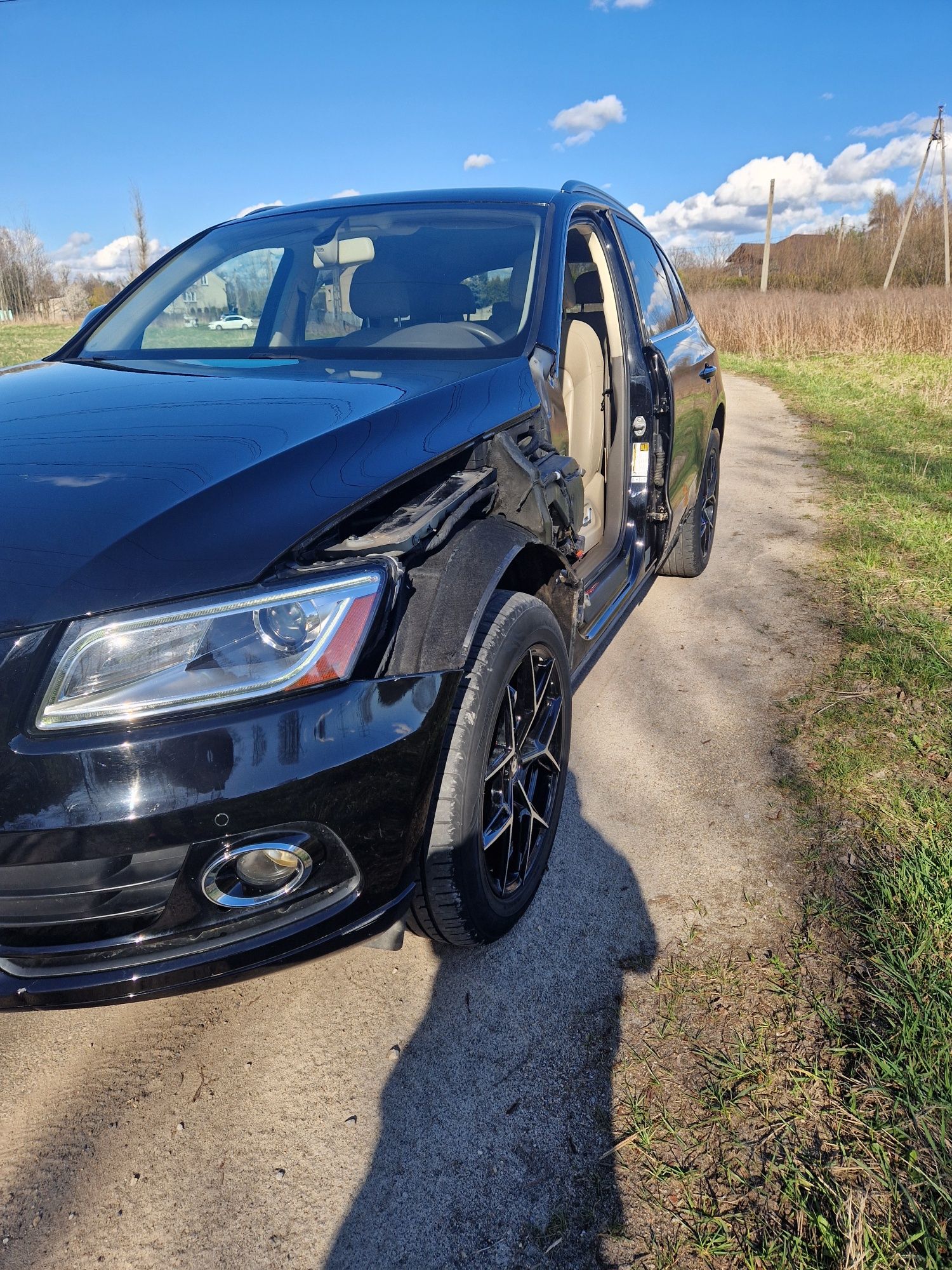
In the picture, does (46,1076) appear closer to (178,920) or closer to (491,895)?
(178,920)

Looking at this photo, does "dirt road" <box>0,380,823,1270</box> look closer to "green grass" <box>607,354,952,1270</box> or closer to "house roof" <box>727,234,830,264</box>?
"green grass" <box>607,354,952,1270</box>

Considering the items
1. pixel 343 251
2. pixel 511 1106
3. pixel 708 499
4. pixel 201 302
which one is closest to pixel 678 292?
pixel 708 499

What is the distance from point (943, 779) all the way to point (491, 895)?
5.42 feet

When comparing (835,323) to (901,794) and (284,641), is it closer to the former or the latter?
(901,794)

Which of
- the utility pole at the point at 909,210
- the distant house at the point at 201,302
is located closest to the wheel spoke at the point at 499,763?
the distant house at the point at 201,302

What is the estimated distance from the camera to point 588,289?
11.1 ft

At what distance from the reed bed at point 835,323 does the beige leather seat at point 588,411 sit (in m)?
13.7

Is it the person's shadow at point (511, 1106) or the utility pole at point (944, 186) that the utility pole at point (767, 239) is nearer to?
the utility pole at point (944, 186)

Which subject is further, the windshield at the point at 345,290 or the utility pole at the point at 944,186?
the utility pole at the point at 944,186

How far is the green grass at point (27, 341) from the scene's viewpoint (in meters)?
19.7

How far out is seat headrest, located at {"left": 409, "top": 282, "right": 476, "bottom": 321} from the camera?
2568 mm

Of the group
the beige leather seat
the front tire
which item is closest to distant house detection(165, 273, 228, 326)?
the beige leather seat

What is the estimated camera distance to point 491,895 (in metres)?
1.87

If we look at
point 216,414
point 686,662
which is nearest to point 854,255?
point 686,662
